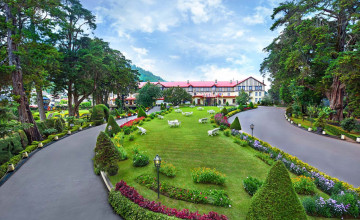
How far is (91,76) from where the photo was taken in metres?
28.2

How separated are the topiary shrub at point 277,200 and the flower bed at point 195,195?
150 cm

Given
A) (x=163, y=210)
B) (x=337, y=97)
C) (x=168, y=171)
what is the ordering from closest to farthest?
(x=163, y=210), (x=168, y=171), (x=337, y=97)

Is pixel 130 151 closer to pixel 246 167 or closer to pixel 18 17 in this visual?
pixel 246 167

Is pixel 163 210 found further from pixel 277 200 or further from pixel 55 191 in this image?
pixel 55 191

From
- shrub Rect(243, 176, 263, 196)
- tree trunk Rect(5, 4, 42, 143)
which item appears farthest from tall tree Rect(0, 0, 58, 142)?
shrub Rect(243, 176, 263, 196)

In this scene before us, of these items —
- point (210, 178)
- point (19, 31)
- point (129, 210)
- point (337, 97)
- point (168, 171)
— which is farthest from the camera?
point (337, 97)

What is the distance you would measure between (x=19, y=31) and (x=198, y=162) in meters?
18.7

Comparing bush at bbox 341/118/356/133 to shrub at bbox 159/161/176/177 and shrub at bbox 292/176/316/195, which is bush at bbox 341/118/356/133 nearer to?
shrub at bbox 292/176/316/195

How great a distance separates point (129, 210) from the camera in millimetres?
5641

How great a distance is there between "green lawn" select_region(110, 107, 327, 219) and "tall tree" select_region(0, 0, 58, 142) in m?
9.78

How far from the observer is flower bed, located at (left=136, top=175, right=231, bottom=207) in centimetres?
602

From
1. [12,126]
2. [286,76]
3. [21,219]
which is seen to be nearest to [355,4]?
[286,76]

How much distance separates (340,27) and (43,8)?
33.1m

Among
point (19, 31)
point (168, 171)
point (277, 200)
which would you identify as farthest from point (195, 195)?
point (19, 31)
